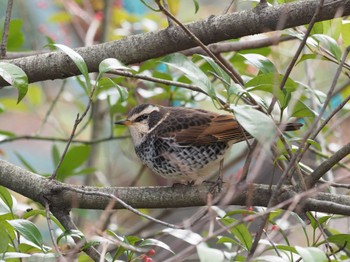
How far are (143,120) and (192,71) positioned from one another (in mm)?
1151

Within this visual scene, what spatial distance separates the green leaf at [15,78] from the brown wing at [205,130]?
3.54ft

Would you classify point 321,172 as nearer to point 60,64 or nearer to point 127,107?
point 60,64

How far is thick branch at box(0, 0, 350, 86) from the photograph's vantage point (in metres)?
2.60

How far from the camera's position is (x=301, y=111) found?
2689mm

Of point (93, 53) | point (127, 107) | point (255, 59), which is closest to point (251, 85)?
point (255, 59)

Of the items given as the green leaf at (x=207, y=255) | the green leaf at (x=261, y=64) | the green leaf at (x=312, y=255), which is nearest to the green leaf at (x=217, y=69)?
the green leaf at (x=261, y=64)

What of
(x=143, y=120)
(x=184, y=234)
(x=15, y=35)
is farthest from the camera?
(x=15, y=35)

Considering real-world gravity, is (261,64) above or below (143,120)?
above

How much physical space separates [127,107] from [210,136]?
36.5 inches

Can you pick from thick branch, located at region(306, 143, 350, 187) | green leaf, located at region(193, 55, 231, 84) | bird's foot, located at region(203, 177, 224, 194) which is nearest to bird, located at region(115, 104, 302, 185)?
bird's foot, located at region(203, 177, 224, 194)

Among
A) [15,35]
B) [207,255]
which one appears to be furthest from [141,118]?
[207,255]

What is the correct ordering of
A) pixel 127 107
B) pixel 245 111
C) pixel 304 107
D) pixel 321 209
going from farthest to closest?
pixel 127 107, pixel 304 107, pixel 321 209, pixel 245 111

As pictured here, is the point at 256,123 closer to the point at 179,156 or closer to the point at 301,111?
the point at 301,111

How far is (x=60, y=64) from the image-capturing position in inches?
116
